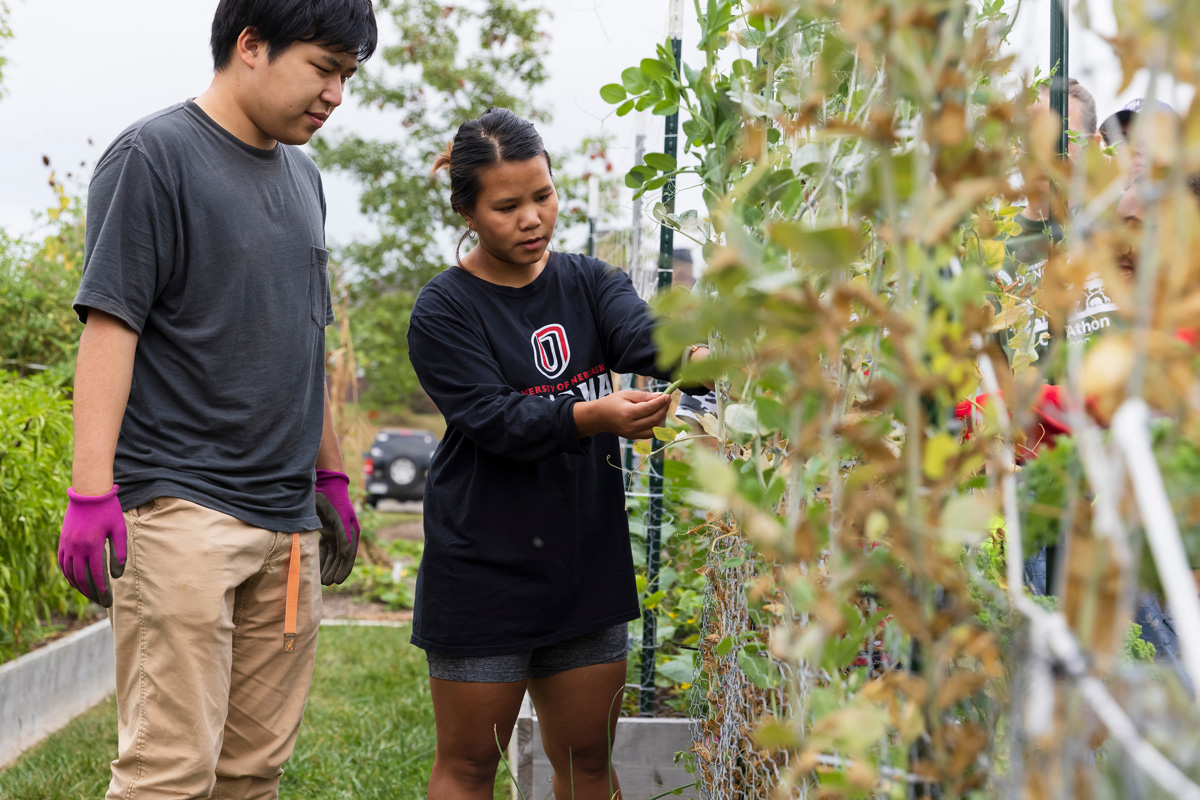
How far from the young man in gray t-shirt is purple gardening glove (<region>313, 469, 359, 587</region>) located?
217 millimetres

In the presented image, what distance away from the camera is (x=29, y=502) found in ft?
11.0

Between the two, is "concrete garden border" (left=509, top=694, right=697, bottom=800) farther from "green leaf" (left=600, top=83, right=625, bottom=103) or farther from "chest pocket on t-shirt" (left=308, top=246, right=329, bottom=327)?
"green leaf" (left=600, top=83, right=625, bottom=103)

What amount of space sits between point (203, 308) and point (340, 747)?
201 cm

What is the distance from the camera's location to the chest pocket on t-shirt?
2.00 m

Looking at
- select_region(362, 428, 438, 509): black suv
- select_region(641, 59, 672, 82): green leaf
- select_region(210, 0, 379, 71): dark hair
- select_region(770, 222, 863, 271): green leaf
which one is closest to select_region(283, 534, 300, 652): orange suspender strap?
select_region(210, 0, 379, 71): dark hair

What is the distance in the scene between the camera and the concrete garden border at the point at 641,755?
8.11 feet

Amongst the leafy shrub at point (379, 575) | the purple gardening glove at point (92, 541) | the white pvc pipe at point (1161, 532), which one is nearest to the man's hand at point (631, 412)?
the purple gardening glove at point (92, 541)

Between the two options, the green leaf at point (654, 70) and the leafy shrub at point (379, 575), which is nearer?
the green leaf at point (654, 70)

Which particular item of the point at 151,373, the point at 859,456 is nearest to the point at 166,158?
the point at 151,373

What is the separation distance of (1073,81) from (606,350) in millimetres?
1248

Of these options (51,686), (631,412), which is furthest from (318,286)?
(51,686)

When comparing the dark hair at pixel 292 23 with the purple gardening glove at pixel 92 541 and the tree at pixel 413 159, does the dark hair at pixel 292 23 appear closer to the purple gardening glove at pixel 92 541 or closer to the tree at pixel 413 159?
the purple gardening glove at pixel 92 541

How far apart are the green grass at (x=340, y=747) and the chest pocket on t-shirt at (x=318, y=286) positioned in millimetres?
1563

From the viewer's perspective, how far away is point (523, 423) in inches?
66.3
